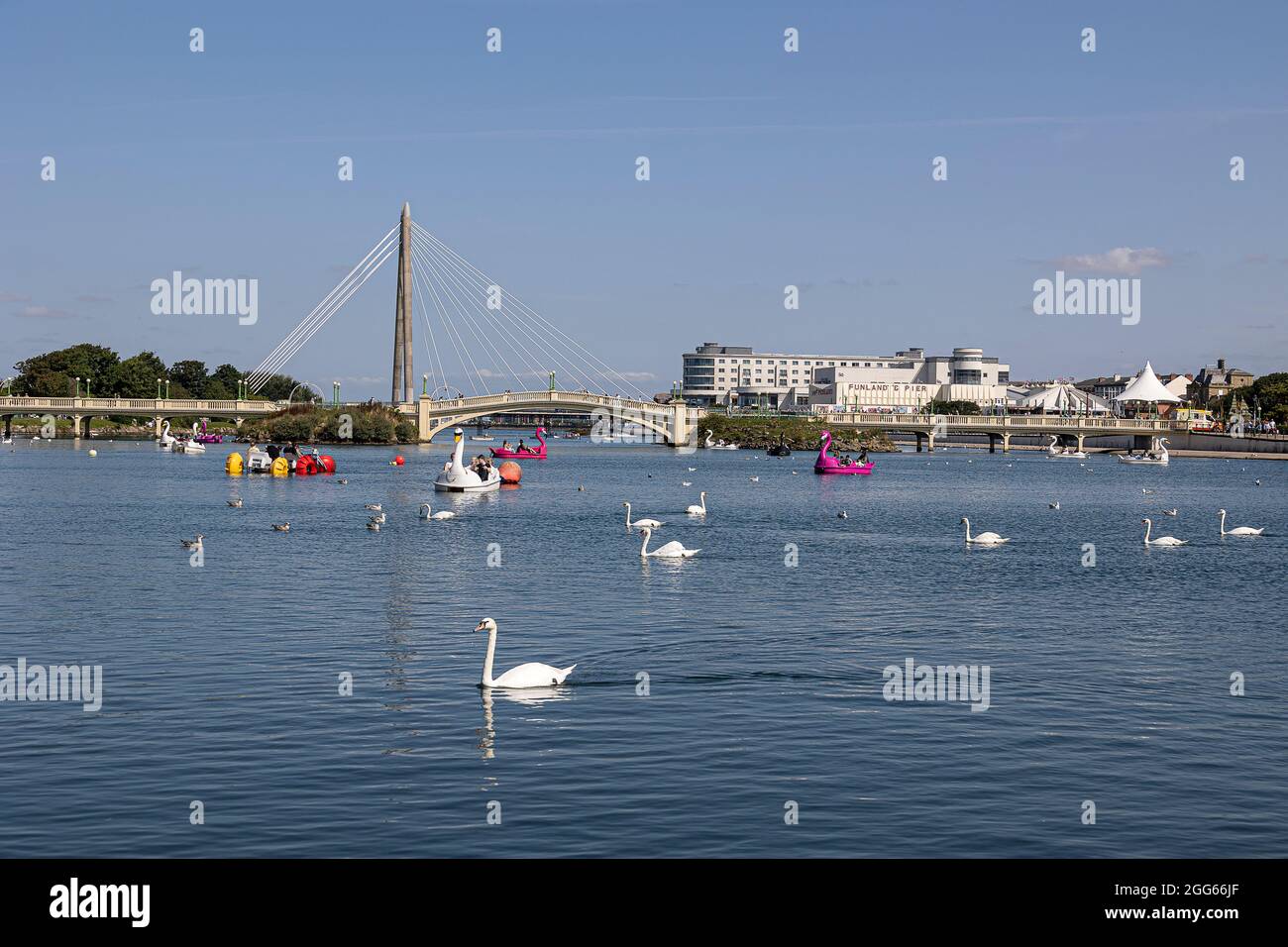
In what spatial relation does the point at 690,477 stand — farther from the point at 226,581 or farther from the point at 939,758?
the point at 939,758

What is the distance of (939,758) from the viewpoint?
59.4 feet

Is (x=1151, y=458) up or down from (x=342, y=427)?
down

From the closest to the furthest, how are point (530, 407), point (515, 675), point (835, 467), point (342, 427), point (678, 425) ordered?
point (515, 675), point (835, 467), point (530, 407), point (342, 427), point (678, 425)

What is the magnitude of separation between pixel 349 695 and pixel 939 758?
918 cm

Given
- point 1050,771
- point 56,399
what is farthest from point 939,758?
point 56,399

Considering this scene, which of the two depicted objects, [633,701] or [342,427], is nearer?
[633,701]

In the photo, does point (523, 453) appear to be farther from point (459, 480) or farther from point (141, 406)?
point (141, 406)

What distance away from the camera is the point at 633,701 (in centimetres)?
2136

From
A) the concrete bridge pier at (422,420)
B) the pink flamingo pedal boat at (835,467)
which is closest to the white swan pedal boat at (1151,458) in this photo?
the pink flamingo pedal boat at (835,467)

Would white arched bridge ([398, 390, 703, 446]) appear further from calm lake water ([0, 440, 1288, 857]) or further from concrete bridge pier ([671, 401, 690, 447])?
calm lake water ([0, 440, 1288, 857])

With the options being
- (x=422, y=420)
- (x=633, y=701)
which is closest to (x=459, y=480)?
(x=633, y=701)

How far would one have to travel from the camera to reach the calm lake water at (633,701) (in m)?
15.0

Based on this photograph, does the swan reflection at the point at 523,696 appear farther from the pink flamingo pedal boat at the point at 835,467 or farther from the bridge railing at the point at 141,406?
the bridge railing at the point at 141,406

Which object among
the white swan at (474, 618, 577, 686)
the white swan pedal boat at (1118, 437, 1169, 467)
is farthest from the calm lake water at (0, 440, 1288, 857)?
the white swan pedal boat at (1118, 437, 1169, 467)
